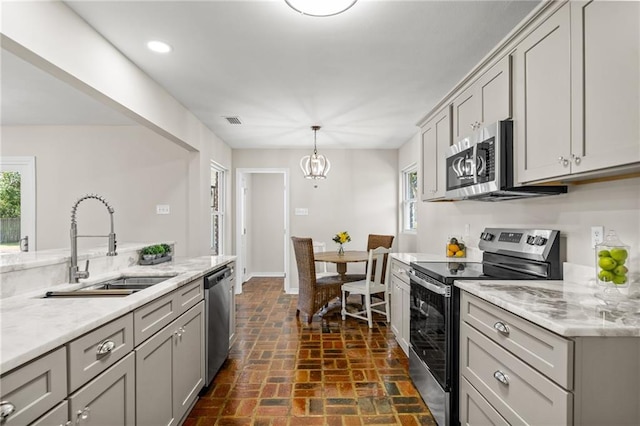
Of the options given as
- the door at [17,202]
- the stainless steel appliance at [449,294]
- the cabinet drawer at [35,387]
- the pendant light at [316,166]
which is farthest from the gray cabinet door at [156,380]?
the door at [17,202]

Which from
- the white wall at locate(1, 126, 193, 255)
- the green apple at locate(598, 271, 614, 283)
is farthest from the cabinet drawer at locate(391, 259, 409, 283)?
the white wall at locate(1, 126, 193, 255)

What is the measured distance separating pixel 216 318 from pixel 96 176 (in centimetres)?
285

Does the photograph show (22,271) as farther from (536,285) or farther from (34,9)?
(536,285)

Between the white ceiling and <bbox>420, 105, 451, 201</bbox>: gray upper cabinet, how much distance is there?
0.32 m

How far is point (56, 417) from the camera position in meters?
1.06

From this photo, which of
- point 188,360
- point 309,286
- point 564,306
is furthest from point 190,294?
point 564,306

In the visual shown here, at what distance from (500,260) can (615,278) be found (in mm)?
949

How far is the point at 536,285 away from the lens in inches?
71.2

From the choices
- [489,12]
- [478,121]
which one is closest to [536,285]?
[478,121]

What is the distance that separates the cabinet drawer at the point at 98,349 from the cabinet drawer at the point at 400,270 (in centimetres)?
207

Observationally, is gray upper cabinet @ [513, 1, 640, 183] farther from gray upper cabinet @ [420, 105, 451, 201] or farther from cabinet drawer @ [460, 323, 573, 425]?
gray upper cabinet @ [420, 105, 451, 201]

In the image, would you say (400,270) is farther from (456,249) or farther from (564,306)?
(564,306)

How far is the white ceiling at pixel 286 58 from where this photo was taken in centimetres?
195

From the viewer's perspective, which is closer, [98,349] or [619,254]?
[98,349]
